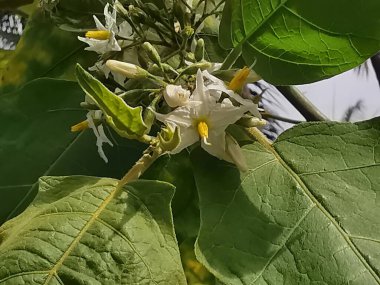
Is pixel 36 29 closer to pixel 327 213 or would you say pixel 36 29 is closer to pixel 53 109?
pixel 53 109

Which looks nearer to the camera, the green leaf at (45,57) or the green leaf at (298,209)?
the green leaf at (298,209)

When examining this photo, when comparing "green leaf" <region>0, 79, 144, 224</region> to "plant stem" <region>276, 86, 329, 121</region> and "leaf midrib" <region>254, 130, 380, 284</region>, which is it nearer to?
"leaf midrib" <region>254, 130, 380, 284</region>

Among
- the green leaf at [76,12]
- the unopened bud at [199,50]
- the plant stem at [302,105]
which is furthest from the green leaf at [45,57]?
the plant stem at [302,105]

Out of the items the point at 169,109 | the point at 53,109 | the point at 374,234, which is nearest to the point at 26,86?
the point at 53,109

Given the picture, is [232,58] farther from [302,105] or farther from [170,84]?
[302,105]

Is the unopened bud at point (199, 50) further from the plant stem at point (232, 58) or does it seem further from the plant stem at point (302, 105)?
the plant stem at point (302, 105)

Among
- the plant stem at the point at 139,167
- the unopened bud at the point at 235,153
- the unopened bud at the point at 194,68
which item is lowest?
the plant stem at the point at 139,167
